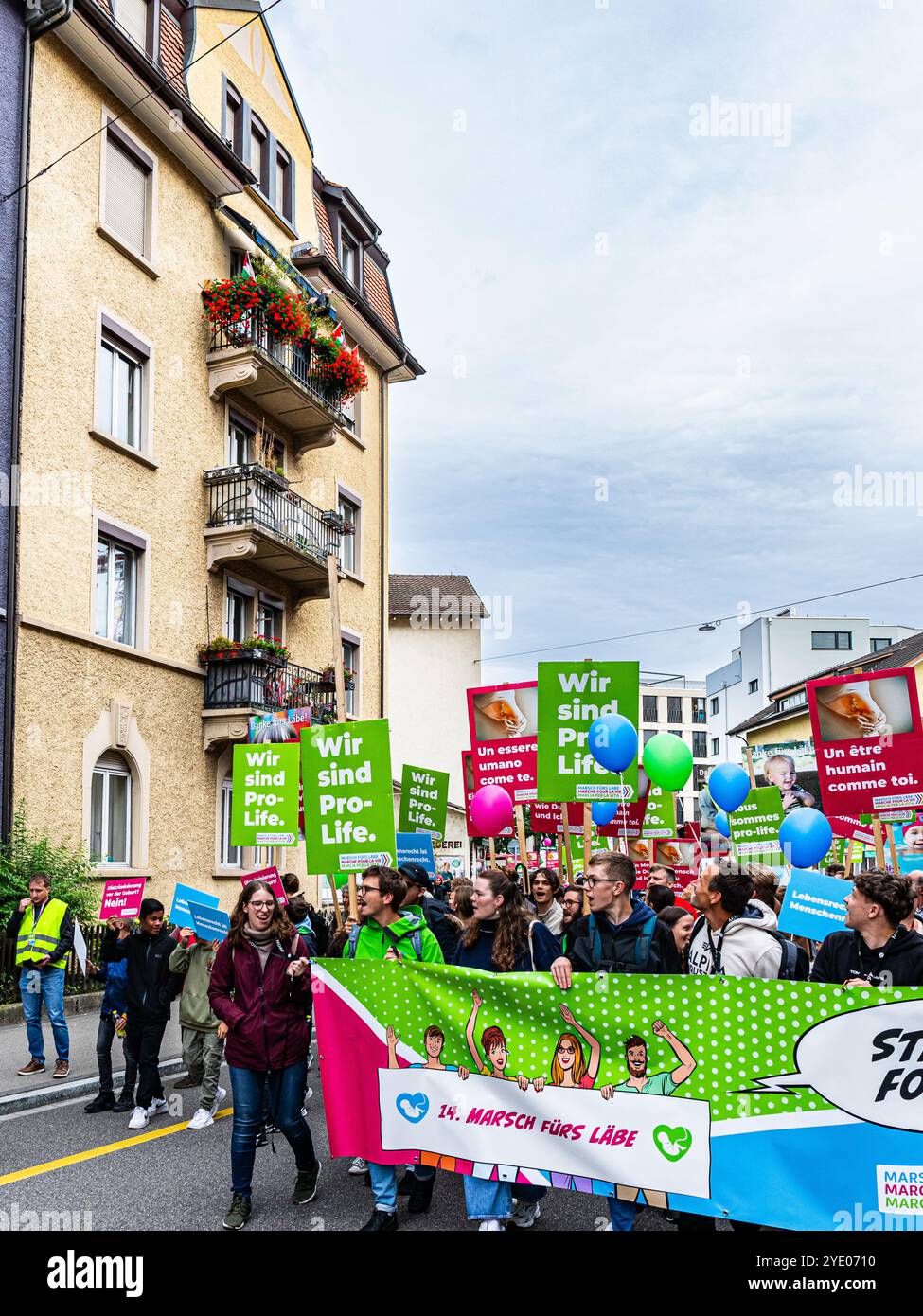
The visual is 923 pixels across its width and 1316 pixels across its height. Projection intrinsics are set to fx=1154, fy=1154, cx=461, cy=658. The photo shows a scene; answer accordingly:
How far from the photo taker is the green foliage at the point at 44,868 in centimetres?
1378

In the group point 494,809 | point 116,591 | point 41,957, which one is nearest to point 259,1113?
point 41,957

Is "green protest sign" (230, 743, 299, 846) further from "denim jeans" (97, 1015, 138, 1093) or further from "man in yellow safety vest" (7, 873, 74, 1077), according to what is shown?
"denim jeans" (97, 1015, 138, 1093)

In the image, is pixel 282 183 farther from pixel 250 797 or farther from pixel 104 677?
pixel 250 797

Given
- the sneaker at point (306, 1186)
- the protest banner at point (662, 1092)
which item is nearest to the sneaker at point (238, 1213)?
the sneaker at point (306, 1186)

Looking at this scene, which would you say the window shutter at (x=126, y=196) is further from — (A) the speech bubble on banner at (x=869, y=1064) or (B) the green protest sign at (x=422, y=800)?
(A) the speech bubble on banner at (x=869, y=1064)

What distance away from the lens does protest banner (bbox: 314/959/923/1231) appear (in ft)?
15.6

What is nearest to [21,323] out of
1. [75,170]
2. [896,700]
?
[75,170]

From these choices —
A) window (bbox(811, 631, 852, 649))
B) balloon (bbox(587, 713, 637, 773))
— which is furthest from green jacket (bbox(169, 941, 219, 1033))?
window (bbox(811, 631, 852, 649))

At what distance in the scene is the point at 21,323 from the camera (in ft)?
50.8

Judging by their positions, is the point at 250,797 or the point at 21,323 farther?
the point at 21,323

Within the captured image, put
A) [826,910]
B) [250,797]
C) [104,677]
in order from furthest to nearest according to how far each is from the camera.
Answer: [104,677], [250,797], [826,910]

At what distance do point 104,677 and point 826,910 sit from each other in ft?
39.6

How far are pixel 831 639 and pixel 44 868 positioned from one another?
61.2m

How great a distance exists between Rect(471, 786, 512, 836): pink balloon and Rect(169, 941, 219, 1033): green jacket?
18.3ft
